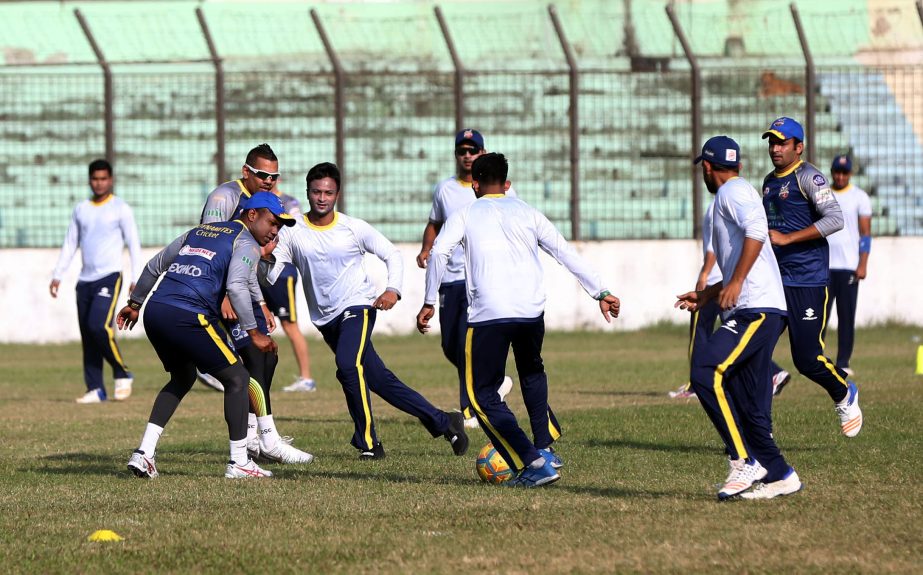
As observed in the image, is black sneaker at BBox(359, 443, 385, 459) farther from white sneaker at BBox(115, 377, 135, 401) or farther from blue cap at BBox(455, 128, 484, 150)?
white sneaker at BBox(115, 377, 135, 401)

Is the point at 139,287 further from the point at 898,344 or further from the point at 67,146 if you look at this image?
the point at 67,146

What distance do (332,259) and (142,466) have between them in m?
2.01

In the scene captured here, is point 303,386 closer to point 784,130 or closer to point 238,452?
point 238,452

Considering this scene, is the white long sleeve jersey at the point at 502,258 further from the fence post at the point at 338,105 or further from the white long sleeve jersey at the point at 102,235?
the fence post at the point at 338,105

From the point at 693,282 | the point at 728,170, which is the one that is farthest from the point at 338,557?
the point at 693,282

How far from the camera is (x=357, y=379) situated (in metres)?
10.5

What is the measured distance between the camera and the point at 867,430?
1126 cm

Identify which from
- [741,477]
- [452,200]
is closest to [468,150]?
[452,200]

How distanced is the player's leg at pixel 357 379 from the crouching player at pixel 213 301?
2.93 ft

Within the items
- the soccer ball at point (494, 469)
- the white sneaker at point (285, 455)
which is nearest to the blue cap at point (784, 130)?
→ the soccer ball at point (494, 469)

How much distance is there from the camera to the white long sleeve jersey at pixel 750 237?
822 cm

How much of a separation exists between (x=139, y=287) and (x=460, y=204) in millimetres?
3484

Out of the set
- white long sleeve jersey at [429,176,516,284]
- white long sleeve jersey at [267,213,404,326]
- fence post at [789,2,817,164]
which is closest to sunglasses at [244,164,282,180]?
white long sleeve jersey at [267,213,404,326]

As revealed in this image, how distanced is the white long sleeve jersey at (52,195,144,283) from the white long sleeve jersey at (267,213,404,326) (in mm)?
5392
